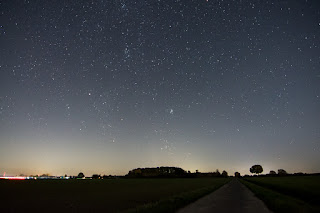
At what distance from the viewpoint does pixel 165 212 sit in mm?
16656

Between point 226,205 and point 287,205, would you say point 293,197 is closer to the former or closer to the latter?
point 287,205

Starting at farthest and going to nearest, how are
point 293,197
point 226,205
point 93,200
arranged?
point 293,197 → point 93,200 → point 226,205

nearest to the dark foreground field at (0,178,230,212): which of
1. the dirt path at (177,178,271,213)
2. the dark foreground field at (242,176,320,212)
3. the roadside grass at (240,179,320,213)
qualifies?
the dirt path at (177,178,271,213)

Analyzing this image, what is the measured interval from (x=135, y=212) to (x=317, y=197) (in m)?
20.3

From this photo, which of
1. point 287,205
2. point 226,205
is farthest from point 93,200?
point 287,205

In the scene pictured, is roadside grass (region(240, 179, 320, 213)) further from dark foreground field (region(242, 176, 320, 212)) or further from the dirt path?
the dirt path

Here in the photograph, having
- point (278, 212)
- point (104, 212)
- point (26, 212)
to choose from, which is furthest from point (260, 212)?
point (26, 212)

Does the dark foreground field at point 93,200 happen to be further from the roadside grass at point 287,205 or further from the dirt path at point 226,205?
the roadside grass at point 287,205

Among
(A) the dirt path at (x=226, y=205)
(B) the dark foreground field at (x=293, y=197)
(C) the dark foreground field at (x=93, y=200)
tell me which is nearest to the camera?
(A) the dirt path at (x=226, y=205)

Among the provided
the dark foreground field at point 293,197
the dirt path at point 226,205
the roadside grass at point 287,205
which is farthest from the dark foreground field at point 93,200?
the dark foreground field at point 293,197

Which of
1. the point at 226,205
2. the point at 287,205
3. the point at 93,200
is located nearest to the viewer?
the point at 287,205

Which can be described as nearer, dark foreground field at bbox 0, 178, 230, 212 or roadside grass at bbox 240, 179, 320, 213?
roadside grass at bbox 240, 179, 320, 213

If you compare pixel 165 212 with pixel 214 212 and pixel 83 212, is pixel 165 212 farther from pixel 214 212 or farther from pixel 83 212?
pixel 83 212

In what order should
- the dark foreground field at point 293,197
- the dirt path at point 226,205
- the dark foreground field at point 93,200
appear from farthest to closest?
1. the dark foreground field at point 93,200
2. the dark foreground field at point 293,197
3. the dirt path at point 226,205
